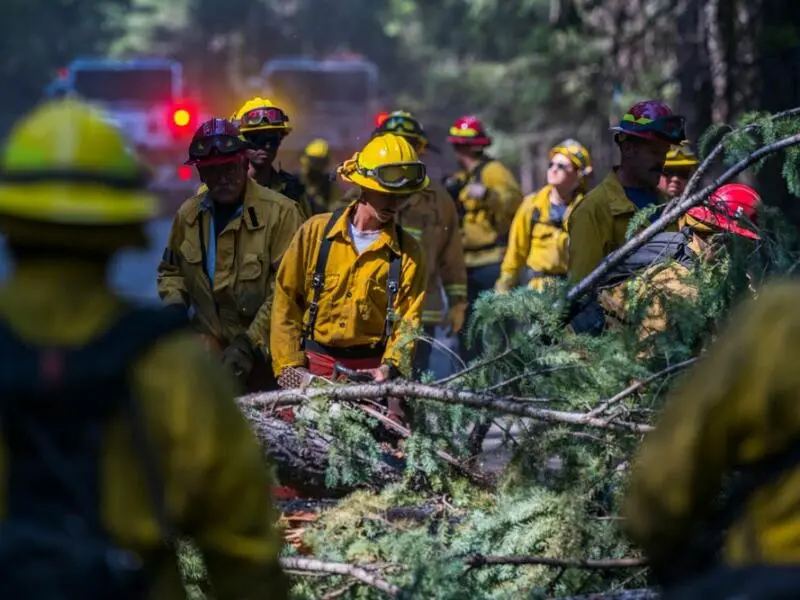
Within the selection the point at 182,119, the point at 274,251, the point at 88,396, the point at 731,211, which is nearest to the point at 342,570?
the point at 88,396

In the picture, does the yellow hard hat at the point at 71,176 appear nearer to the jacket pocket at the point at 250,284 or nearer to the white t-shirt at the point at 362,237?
the white t-shirt at the point at 362,237

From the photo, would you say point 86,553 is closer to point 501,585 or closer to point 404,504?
point 501,585

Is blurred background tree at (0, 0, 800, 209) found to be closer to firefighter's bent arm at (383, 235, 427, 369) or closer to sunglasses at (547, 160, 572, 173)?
sunglasses at (547, 160, 572, 173)

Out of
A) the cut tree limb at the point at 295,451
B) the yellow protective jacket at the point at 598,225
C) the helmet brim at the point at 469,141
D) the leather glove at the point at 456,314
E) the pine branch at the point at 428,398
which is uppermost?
the helmet brim at the point at 469,141

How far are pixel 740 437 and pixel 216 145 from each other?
16.4ft

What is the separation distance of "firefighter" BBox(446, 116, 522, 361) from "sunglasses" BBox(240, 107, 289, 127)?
3220 mm

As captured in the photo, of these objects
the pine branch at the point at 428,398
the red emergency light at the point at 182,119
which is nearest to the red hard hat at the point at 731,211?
the pine branch at the point at 428,398

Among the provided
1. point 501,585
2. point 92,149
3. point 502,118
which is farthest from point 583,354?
point 502,118

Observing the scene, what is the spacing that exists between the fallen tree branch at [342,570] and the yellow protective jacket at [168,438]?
1.43 meters

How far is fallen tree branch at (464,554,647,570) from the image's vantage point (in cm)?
432

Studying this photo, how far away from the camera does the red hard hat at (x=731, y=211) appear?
641cm

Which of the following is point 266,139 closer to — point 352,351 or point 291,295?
point 291,295

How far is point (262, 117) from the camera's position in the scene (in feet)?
30.2

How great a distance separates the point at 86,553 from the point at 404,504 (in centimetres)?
315
